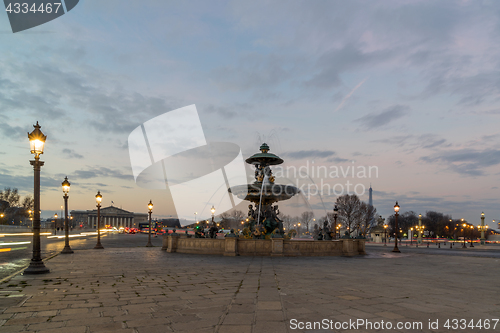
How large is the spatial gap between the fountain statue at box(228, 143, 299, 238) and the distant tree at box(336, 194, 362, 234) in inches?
1688

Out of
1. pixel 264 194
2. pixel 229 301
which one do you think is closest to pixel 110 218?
pixel 264 194

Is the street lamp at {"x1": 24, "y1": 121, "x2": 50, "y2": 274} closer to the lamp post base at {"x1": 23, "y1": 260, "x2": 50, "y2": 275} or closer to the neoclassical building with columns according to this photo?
the lamp post base at {"x1": 23, "y1": 260, "x2": 50, "y2": 275}

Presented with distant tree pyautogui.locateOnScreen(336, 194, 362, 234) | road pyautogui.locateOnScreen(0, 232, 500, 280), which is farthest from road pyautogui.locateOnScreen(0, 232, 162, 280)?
distant tree pyautogui.locateOnScreen(336, 194, 362, 234)

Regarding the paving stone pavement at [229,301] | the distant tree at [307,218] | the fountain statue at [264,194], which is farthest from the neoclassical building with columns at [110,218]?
the paving stone pavement at [229,301]

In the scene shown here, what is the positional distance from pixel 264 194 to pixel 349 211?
151ft

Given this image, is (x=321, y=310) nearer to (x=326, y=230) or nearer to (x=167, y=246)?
(x=326, y=230)

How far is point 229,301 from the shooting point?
7309 millimetres

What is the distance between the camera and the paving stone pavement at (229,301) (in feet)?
18.5

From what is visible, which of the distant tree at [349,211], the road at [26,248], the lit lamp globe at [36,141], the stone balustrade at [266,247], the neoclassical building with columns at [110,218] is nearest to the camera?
the lit lamp globe at [36,141]

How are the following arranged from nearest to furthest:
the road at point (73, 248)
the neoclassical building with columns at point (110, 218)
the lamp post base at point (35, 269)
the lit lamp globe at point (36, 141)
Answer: the lamp post base at point (35, 269), the lit lamp globe at point (36, 141), the road at point (73, 248), the neoclassical building with columns at point (110, 218)

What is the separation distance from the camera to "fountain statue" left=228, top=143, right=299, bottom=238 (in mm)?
24047

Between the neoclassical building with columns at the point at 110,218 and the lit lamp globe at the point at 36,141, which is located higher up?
the lit lamp globe at the point at 36,141

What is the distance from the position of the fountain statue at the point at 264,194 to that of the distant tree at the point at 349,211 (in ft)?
141

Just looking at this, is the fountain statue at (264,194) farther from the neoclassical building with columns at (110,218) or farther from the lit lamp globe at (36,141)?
the neoclassical building with columns at (110,218)
